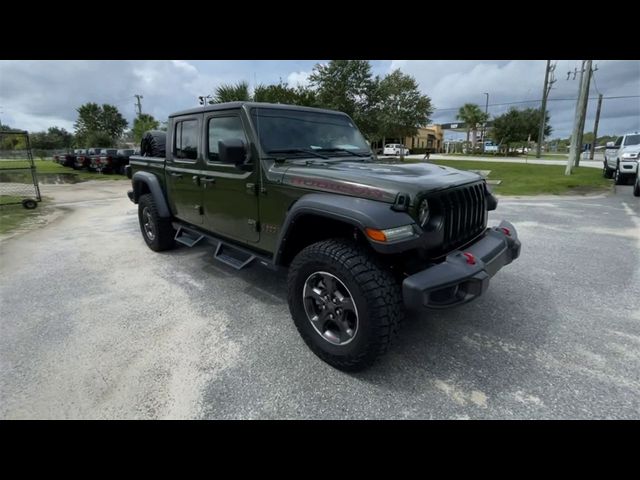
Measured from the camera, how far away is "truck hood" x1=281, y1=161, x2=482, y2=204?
2277 millimetres

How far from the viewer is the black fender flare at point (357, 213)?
2111 millimetres

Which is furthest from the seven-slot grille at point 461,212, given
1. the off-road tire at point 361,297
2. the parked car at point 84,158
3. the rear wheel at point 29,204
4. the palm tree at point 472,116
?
the palm tree at point 472,116

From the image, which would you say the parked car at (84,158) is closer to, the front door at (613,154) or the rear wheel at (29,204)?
the rear wheel at (29,204)

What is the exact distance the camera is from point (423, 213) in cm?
233

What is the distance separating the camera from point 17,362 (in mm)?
2590

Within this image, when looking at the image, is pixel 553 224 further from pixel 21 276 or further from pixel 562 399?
pixel 21 276

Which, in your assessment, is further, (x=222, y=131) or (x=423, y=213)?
(x=222, y=131)

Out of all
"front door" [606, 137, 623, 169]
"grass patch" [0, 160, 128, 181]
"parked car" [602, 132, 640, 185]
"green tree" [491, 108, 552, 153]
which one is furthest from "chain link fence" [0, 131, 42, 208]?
"green tree" [491, 108, 552, 153]

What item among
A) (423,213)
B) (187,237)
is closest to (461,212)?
(423,213)

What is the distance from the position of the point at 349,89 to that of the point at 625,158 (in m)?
14.1

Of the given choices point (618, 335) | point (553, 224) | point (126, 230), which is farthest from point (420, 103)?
point (618, 335)

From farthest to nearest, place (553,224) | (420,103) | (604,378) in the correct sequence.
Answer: (420,103) < (553,224) < (604,378)

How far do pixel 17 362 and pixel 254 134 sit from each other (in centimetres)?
257

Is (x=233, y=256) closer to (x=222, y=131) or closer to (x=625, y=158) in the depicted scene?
(x=222, y=131)
